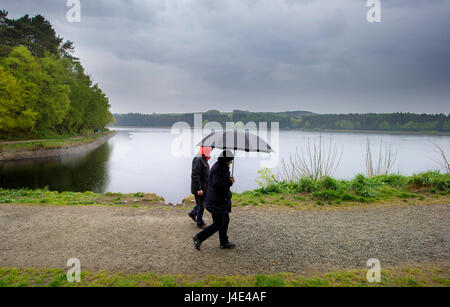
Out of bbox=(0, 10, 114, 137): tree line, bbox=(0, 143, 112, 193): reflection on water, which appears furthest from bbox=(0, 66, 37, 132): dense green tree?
bbox=(0, 143, 112, 193): reflection on water

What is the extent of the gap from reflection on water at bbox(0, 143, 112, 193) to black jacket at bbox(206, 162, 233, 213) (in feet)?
44.1

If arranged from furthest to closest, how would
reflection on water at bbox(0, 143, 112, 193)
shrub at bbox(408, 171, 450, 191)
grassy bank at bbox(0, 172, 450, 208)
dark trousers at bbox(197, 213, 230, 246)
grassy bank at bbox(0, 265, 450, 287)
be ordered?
reflection on water at bbox(0, 143, 112, 193)
shrub at bbox(408, 171, 450, 191)
grassy bank at bbox(0, 172, 450, 208)
dark trousers at bbox(197, 213, 230, 246)
grassy bank at bbox(0, 265, 450, 287)

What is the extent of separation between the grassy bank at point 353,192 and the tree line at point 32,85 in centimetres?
3181

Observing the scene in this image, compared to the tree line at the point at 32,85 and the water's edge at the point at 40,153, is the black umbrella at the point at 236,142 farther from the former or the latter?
the tree line at the point at 32,85

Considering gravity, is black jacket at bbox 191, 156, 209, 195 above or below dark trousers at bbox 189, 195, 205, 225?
above

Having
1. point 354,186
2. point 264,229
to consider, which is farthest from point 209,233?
point 354,186

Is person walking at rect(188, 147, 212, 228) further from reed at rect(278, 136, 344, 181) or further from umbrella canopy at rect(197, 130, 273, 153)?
reed at rect(278, 136, 344, 181)

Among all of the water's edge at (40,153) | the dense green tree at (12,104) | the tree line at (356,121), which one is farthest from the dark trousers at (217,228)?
the tree line at (356,121)

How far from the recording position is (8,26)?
39.9 metres

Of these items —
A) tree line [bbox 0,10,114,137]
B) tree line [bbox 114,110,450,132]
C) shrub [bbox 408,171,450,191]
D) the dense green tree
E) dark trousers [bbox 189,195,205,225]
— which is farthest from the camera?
tree line [bbox 114,110,450,132]

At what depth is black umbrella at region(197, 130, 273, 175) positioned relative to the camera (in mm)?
4579

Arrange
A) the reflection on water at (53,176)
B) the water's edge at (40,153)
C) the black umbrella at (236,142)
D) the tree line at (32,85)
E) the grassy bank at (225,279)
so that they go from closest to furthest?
1. the grassy bank at (225,279)
2. the black umbrella at (236,142)
3. the reflection on water at (53,176)
4. the water's edge at (40,153)
5. the tree line at (32,85)

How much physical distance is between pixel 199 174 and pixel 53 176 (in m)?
18.8

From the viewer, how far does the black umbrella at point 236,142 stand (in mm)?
4579
